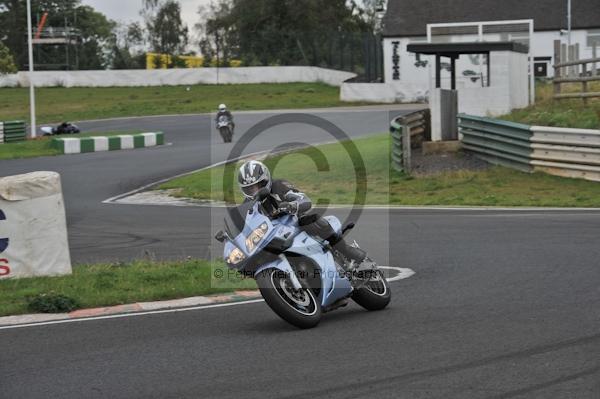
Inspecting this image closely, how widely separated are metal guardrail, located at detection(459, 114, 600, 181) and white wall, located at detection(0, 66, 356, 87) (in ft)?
115

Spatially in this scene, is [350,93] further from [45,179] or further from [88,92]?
[45,179]

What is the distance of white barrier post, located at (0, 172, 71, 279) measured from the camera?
414 inches

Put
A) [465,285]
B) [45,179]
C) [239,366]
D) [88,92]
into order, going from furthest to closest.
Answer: [88,92] < [45,179] < [465,285] < [239,366]

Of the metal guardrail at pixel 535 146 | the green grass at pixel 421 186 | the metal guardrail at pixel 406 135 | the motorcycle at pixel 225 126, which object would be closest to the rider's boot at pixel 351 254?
the green grass at pixel 421 186

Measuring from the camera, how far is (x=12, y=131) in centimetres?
3866

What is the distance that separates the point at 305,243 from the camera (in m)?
8.09

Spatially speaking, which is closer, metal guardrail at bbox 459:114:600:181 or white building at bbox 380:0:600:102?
metal guardrail at bbox 459:114:600:181

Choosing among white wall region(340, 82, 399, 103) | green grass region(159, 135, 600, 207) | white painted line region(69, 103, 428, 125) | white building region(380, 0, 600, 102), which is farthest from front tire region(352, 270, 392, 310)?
white building region(380, 0, 600, 102)

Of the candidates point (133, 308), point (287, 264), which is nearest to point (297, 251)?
point (287, 264)

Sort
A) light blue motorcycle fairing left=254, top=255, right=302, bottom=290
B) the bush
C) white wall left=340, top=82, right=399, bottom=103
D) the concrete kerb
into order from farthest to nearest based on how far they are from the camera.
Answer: white wall left=340, top=82, right=399, bottom=103
the bush
the concrete kerb
light blue motorcycle fairing left=254, top=255, right=302, bottom=290

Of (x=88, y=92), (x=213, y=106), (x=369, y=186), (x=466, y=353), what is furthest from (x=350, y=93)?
(x=466, y=353)

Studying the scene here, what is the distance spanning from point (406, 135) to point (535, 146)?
308 cm

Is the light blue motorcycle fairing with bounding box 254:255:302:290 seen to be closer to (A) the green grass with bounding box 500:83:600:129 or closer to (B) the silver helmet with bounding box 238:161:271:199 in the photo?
(B) the silver helmet with bounding box 238:161:271:199

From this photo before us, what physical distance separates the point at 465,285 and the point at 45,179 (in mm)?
4645
